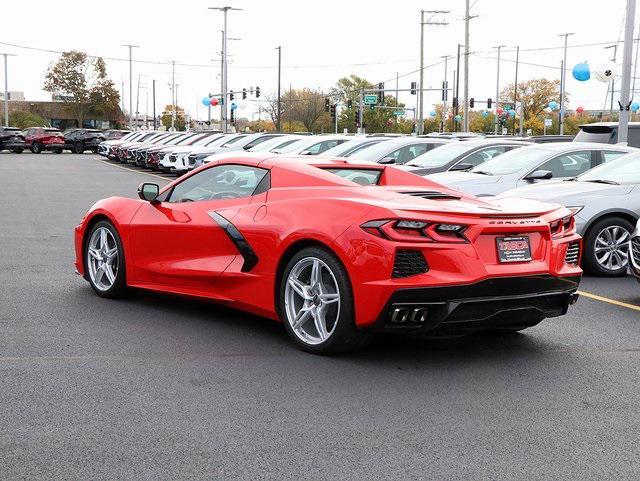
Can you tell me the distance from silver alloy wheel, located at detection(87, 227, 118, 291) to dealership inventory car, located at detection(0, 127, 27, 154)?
56927mm

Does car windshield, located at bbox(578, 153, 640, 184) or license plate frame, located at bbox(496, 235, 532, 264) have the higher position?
car windshield, located at bbox(578, 153, 640, 184)

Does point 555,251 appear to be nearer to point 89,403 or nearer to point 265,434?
point 265,434

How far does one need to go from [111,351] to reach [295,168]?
6.23 feet

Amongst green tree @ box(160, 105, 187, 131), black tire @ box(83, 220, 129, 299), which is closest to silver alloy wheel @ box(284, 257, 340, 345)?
black tire @ box(83, 220, 129, 299)

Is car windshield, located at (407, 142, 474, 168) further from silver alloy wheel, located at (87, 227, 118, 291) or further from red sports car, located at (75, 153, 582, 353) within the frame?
red sports car, located at (75, 153, 582, 353)

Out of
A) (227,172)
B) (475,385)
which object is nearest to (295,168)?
(227,172)

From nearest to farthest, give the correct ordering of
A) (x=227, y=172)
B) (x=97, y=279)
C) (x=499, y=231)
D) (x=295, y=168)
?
1. (x=499, y=231)
2. (x=295, y=168)
3. (x=227, y=172)
4. (x=97, y=279)

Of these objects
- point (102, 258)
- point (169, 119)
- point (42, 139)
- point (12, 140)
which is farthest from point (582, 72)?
point (169, 119)

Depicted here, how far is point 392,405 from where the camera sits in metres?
5.14

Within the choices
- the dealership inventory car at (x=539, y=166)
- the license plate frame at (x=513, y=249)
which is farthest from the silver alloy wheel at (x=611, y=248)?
the license plate frame at (x=513, y=249)

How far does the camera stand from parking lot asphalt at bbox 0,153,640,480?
421 centimetres

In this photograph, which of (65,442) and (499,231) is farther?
(499,231)

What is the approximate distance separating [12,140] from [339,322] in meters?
60.1

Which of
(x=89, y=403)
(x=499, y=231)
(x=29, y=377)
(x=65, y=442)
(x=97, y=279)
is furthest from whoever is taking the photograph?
(x=97, y=279)
